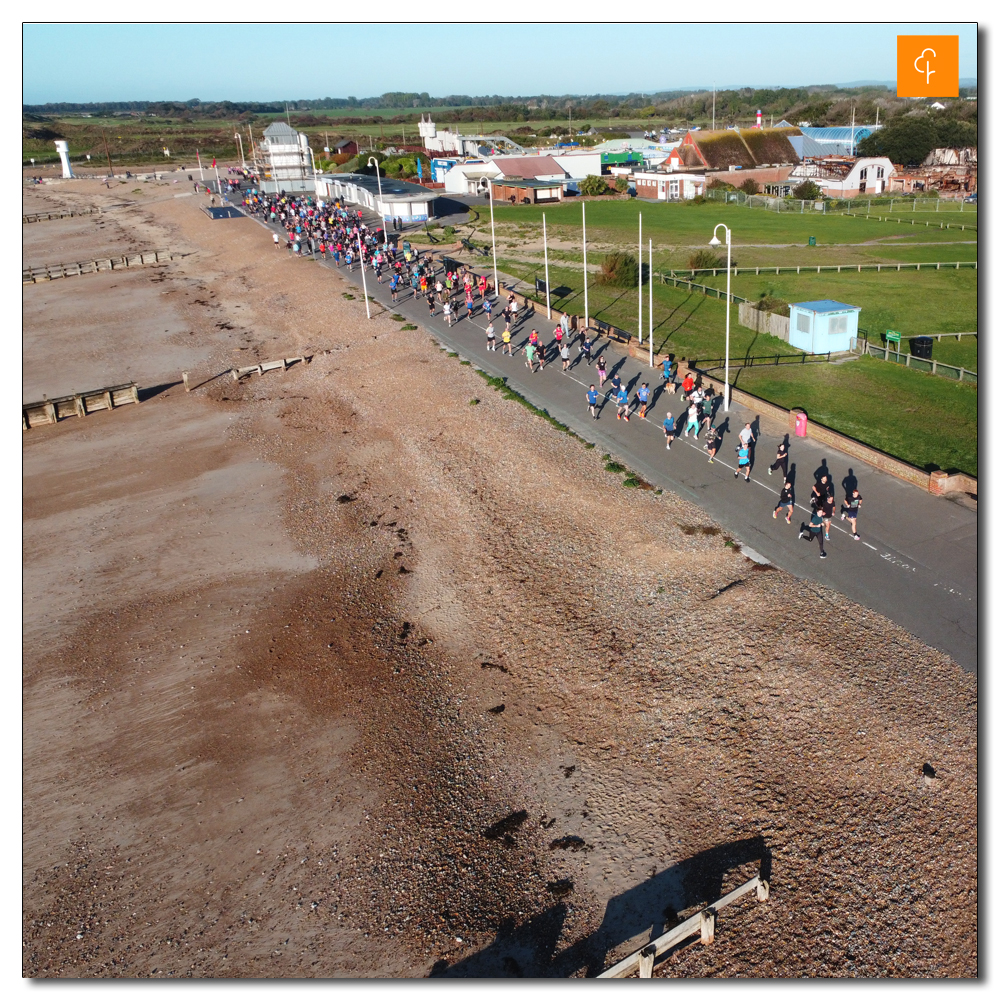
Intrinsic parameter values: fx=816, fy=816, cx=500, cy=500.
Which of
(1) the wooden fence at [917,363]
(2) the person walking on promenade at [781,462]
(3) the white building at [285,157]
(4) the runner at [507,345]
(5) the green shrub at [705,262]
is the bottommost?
(2) the person walking on promenade at [781,462]

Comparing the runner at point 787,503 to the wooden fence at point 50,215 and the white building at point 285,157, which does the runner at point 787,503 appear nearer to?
the white building at point 285,157

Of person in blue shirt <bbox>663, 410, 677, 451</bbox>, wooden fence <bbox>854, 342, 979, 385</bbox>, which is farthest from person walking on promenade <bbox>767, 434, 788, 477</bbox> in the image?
wooden fence <bbox>854, 342, 979, 385</bbox>

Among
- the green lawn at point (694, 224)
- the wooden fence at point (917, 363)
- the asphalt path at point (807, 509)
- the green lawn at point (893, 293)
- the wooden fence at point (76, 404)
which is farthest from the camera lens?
the green lawn at point (694, 224)

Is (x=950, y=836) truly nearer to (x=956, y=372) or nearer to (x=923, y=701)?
(x=923, y=701)

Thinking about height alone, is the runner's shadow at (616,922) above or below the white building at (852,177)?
below

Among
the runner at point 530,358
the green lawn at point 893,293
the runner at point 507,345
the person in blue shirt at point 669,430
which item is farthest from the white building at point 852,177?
the person in blue shirt at point 669,430

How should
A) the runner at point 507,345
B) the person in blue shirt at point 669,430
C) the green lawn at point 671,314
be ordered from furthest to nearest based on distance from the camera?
1. the green lawn at point 671,314
2. the runner at point 507,345
3. the person in blue shirt at point 669,430

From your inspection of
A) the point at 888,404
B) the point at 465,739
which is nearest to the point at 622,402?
the point at 888,404

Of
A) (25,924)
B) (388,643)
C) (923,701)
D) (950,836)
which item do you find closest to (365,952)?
(25,924)
